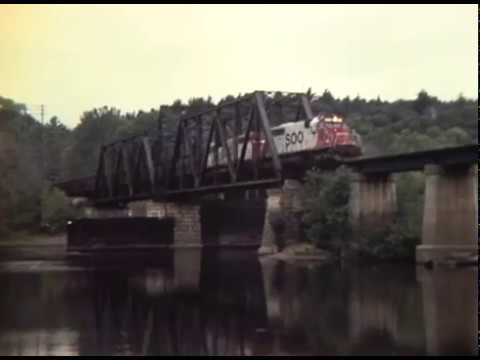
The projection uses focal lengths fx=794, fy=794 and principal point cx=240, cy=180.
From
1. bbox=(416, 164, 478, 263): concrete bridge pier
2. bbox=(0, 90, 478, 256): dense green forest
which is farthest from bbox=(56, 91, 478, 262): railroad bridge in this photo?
bbox=(0, 90, 478, 256): dense green forest

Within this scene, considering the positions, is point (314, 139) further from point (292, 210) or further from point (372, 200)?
point (372, 200)

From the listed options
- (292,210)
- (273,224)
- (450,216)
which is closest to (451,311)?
(450,216)

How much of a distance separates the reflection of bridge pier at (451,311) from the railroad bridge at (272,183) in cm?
803

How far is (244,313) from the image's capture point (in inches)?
1193

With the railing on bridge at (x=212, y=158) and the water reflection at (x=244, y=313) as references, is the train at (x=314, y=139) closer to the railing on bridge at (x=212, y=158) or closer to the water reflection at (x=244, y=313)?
the railing on bridge at (x=212, y=158)

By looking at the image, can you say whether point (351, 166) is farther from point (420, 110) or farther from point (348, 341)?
point (420, 110)

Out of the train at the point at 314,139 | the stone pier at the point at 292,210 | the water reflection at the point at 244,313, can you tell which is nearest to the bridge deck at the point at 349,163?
the train at the point at 314,139

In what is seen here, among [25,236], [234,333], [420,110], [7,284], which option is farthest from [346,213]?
[420,110]

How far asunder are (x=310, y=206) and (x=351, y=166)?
205 inches

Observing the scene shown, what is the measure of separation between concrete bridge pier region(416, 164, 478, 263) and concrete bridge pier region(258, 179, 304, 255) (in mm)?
19098

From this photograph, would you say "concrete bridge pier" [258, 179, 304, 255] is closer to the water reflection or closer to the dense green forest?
the dense green forest

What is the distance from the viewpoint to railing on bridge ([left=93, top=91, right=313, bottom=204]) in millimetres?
75250

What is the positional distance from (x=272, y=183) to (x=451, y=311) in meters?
42.9

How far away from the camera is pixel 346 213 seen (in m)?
63.3
